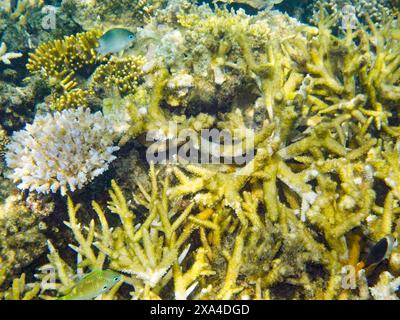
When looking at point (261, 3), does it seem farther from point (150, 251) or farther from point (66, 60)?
point (150, 251)

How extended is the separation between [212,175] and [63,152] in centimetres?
140

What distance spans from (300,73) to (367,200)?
1.57 meters

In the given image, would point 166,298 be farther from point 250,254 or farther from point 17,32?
point 17,32

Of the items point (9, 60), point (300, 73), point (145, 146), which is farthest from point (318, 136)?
point (9, 60)

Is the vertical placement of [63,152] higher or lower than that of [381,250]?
higher

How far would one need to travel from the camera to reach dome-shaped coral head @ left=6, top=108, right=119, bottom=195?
2888mm

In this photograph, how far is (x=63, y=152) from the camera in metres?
2.97

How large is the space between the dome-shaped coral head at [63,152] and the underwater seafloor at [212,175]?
0.5 inches

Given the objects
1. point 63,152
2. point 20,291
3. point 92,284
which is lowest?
point 20,291

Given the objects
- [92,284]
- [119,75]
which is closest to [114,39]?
[119,75]

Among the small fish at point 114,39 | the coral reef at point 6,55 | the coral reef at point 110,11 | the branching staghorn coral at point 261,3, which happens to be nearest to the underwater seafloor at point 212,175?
the small fish at point 114,39

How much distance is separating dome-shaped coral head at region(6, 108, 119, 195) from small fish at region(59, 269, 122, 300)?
981mm

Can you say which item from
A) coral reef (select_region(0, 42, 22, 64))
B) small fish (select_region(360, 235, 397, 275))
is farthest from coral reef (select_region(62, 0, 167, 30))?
small fish (select_region(360, 235, 397, 275))

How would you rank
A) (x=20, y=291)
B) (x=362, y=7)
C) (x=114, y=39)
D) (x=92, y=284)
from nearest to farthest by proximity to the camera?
(x=92, y=284) → (x=20, y=291) → (x=114, y=39) → (x=362, y=7)
